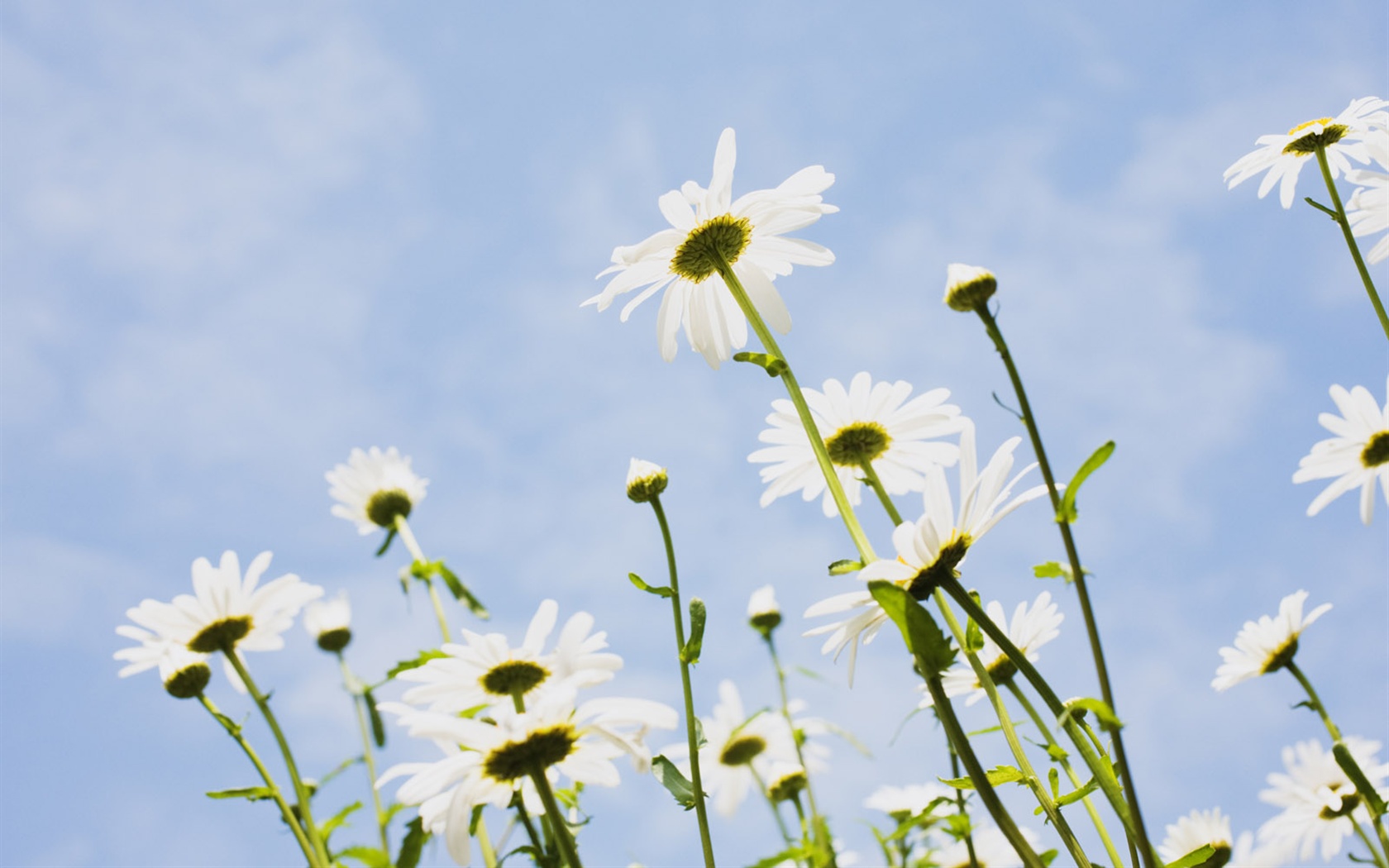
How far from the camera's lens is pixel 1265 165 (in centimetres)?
289

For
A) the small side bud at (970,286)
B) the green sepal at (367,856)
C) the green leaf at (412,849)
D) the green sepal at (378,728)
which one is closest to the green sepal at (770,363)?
the small side bud at (970,286)

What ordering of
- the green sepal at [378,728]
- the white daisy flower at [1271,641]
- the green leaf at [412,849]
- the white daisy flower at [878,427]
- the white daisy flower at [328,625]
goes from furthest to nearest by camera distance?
the white daisy flower at [328,625] < the green sepal at [378,728] < the white daisy flower at [1271,641] < the white daisy flower at [878,427] < the green leaf at [412,849]

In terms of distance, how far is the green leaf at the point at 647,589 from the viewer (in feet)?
6.31

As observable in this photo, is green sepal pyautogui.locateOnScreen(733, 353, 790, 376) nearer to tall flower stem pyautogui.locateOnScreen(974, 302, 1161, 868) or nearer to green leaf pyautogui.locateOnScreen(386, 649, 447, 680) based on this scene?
tall flower stem pyautogui.locateOnScreen(974, 302, 1161, 868)

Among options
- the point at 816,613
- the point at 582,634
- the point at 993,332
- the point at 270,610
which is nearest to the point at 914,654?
the point at 816,613

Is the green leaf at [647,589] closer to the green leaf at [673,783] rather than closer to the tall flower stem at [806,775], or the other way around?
the green leaf at [673,783]

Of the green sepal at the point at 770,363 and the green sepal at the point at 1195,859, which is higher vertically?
the green sepal at the point at 770,363

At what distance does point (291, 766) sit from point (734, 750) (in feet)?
9.12

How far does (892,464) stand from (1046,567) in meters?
0.93

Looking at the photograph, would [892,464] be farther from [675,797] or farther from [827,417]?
[675,797]

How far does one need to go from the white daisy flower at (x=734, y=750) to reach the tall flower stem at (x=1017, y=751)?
339 centimetres

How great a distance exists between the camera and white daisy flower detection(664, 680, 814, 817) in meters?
4.98

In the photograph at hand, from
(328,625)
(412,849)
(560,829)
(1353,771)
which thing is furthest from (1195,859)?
(328,625)

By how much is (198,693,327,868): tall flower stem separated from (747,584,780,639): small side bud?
219 cm
